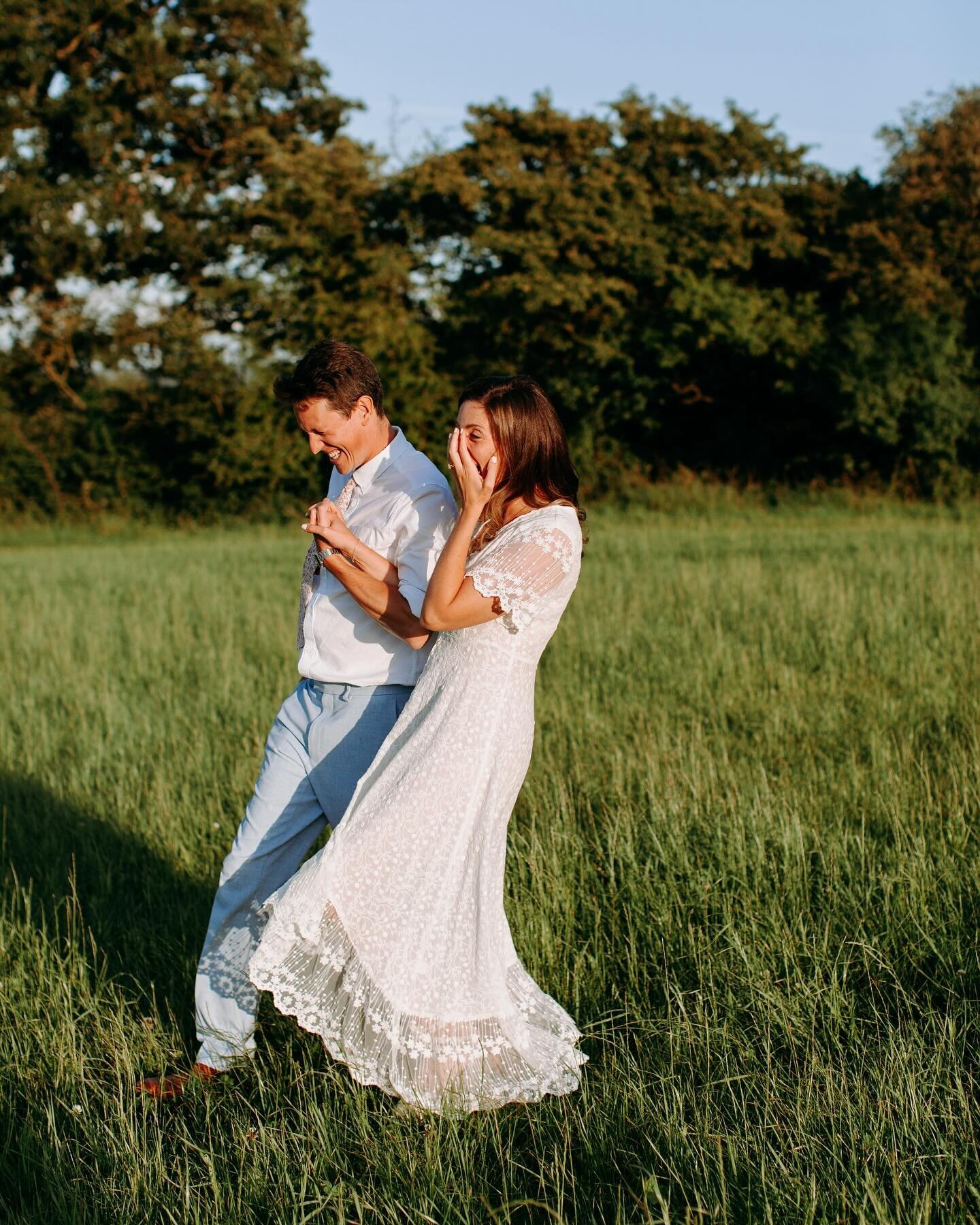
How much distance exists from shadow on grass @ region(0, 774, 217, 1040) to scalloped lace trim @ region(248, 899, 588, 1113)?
878 millimetres

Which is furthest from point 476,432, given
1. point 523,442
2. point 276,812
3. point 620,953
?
point 620,953

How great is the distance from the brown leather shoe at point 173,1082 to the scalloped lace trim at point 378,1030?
1.85ft

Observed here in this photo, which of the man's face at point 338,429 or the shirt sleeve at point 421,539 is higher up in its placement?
the man's face at point 338,429

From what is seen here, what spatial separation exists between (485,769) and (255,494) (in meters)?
25.9

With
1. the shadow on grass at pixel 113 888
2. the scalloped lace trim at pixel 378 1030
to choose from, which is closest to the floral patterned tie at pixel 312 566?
the scalloped lace trim at pixel 378 1030

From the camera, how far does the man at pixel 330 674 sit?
3.08 metres

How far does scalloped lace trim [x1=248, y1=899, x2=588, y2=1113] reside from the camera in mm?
2793

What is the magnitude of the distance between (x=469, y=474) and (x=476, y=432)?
0.37 ft

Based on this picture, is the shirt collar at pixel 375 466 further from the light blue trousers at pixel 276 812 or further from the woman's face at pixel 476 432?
the light blue trousers at pixel 276 812

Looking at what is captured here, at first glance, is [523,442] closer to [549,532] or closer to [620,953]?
[549,532]

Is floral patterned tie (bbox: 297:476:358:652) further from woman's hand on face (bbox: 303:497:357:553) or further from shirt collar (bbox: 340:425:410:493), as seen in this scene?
woman's hand on face (bbox: 303:497:357:553)

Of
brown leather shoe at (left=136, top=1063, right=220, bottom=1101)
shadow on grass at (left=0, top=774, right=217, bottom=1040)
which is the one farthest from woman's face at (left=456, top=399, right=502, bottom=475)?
shadow on grass at (left=0, top=774, right=217, bottom=1040)

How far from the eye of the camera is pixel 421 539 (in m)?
3.04

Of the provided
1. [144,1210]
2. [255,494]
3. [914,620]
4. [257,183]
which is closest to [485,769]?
[144,1210]
